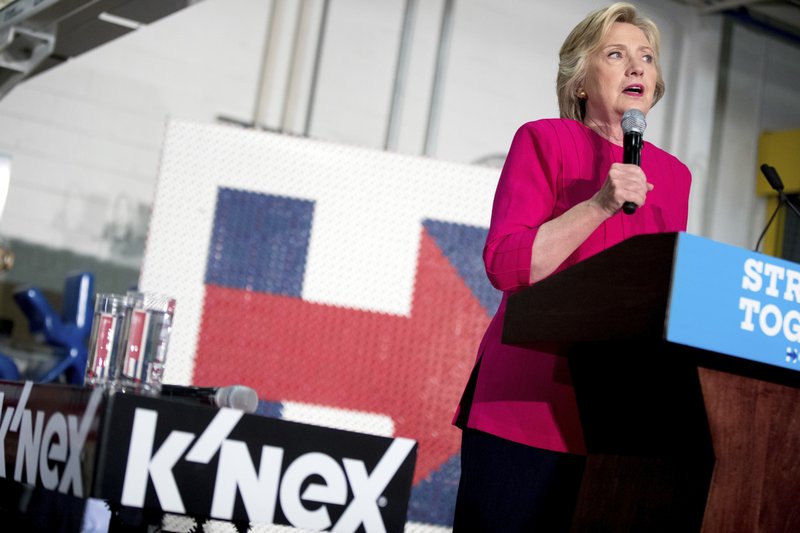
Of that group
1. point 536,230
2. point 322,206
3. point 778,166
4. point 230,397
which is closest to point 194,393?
point 230,397

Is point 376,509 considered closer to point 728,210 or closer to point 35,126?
point 35,126

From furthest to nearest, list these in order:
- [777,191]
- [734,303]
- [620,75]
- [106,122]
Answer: [106,122] < [777,191] < [620,75] < [734,303]

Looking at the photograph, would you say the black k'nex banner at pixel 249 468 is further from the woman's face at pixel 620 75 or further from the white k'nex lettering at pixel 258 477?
the woman's face at pixel 620 75

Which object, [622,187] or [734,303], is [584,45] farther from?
[734,303]

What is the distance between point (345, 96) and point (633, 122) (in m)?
4.26

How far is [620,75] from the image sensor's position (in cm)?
126

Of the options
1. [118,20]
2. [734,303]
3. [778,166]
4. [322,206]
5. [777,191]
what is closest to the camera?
[734,303]

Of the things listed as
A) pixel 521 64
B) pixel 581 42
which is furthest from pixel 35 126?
pixel 581 42

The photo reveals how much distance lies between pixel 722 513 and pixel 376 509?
0.30m

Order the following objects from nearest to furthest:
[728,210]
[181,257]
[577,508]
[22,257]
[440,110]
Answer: [577,508] < [181,257] < [22,257] < [440,110] < [728,210]

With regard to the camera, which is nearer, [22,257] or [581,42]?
[581,42]

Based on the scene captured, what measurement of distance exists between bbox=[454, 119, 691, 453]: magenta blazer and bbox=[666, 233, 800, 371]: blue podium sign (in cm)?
27

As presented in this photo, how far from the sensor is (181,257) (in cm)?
298

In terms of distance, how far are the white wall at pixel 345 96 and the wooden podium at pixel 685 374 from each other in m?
4.03
